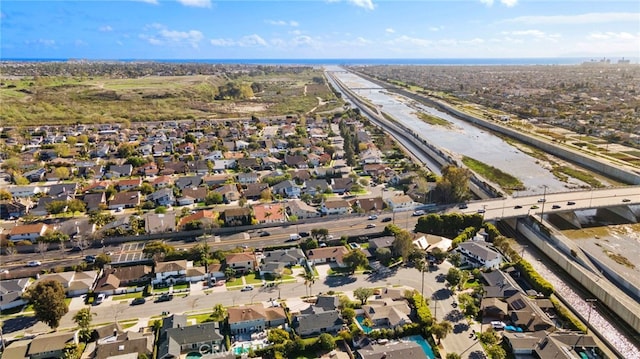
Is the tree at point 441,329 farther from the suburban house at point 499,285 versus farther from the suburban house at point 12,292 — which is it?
the suburban house at point 12,292

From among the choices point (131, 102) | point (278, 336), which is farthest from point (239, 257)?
point (131, 102)

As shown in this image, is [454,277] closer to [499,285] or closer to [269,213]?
[499,285]

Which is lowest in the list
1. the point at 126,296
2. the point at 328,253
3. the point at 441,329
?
the point at 126,296

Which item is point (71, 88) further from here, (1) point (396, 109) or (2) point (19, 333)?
(2) point (19, 333)

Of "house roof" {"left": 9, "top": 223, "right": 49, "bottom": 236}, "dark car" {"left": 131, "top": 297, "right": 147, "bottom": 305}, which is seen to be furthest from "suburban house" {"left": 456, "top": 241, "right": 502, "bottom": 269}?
"house roof" {"left": 9, "top": 223, "right": 49, "bottom": 236}

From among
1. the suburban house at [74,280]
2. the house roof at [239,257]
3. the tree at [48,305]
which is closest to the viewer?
the tree at [48,305]

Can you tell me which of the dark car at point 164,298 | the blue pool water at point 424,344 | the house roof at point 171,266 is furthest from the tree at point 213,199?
the blue pool water at point 424,344

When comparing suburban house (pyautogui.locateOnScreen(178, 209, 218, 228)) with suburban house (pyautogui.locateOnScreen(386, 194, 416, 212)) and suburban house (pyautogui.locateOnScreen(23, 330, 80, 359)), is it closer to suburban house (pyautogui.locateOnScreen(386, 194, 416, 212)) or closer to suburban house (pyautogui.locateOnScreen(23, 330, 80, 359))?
suburban house (pyautogui.locateOnScreen(23, 330, 80, 359))
